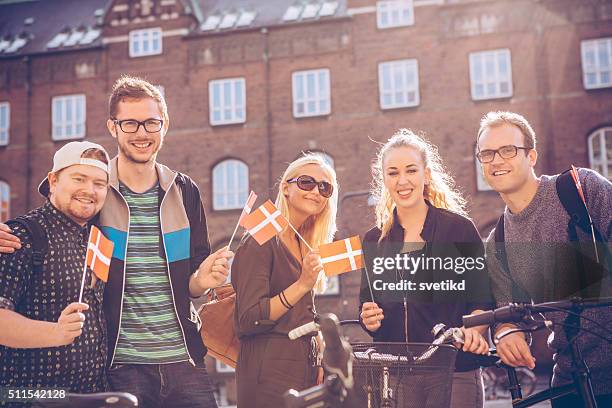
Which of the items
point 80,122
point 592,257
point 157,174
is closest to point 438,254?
point 592,257

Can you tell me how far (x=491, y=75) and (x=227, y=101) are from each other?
8.40 metres

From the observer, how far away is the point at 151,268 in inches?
138

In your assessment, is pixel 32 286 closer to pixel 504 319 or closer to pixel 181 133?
pixel 504 319

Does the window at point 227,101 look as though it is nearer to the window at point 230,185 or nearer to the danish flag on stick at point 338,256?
the window at point 230,185

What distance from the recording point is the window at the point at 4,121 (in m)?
25.9

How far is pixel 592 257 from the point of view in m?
3.26

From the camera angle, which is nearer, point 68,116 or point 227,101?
point 227,101

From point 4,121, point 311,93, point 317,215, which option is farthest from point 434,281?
point 4,121

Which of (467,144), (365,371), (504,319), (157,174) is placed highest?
(467,144)

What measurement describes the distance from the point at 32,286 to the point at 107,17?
2431 centimetres

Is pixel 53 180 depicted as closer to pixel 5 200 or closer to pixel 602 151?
pixel 602 151

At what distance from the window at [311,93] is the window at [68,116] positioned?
755 cm

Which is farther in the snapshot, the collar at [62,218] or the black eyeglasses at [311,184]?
the black eyeglasses at [311,184]

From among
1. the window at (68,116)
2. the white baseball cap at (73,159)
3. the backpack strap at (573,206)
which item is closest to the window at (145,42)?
the window at (68,116)
